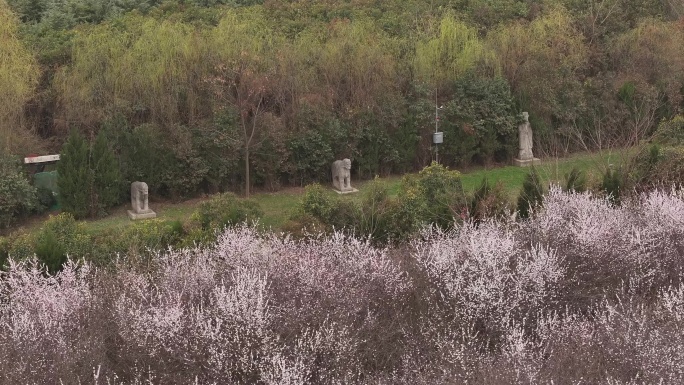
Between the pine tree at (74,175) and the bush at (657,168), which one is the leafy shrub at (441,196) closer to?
the bush at (657,168)

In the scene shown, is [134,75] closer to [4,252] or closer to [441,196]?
[4,252]

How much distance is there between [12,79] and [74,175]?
2.86 metres

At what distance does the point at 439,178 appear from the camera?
13.5 m

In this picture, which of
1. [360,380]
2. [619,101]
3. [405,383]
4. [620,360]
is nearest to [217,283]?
[360,380]

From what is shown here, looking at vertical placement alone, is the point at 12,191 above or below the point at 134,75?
below

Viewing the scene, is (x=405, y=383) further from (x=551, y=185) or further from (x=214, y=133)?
(x=214, y=133)

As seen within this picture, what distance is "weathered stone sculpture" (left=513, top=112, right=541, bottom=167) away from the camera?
20938mm

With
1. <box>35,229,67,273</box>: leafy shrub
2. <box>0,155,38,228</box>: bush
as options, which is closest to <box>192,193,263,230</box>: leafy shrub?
<box>35,229,67,273</box>: leafy shrub

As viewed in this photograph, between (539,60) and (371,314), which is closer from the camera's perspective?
(371,314)

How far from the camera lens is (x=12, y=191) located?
15539 millimetres

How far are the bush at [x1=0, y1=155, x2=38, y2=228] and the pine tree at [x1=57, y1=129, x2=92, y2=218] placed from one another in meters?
0.60

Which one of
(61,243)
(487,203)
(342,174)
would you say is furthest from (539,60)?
(61,243)

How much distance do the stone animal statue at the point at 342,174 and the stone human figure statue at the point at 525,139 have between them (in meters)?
5.20

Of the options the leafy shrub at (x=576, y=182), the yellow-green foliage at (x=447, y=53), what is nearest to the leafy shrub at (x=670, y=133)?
the leafy shrub at (x=576, y=182)
